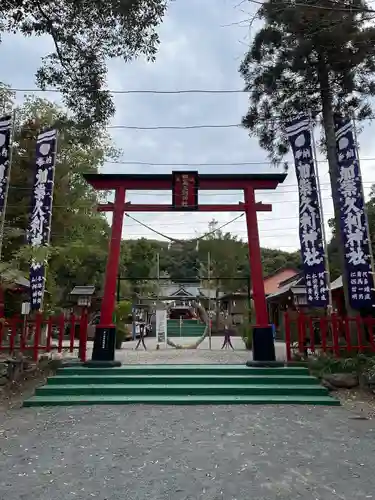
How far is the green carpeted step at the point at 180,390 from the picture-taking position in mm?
6199

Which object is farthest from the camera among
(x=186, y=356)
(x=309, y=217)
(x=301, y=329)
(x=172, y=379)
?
(x=186, y=356)

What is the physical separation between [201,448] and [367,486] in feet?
5.31

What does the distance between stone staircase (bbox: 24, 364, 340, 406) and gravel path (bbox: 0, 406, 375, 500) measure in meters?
0.34

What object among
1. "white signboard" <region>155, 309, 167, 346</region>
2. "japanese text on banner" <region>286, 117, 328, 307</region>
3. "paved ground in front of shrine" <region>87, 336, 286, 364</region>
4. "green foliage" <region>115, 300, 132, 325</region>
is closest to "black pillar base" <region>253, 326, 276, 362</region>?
"paved ground in front of shrine" <region>87, 336, 286, 364</region>

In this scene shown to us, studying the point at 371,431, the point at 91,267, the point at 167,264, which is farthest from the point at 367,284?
the point at 167,264

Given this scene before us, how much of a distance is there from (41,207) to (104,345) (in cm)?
324

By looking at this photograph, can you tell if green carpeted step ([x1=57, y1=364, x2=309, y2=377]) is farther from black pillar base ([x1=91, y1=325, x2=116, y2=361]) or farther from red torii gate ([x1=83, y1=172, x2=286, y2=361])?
red torii gate ([x1=83, y1=172, x2=286, y2=361])

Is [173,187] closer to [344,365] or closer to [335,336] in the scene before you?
[335,336]

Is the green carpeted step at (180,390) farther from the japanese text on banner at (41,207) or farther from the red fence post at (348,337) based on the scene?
the japanese text on banner at (41,207)

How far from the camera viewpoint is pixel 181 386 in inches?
251

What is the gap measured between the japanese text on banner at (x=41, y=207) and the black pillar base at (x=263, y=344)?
460 cm

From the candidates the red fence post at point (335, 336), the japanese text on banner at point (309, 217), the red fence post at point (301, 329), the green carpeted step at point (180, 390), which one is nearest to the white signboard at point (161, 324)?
the red fence post at point (301, 329)

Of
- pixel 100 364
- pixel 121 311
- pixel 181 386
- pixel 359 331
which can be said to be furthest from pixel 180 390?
pixel 121 311

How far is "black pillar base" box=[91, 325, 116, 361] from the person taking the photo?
293 inches
